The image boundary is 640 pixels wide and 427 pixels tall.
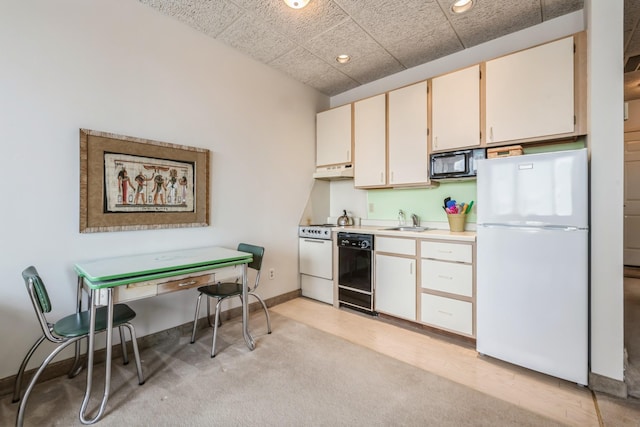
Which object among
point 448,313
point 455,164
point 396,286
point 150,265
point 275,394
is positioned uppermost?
point 455,164

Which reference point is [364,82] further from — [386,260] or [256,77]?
[386,260]

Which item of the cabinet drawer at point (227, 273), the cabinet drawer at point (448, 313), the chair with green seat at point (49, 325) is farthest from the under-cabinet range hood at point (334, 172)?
the chair with green seat at point (49, 325)

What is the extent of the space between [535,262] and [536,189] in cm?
50

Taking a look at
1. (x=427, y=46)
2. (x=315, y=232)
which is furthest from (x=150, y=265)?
(x=427, y=46)

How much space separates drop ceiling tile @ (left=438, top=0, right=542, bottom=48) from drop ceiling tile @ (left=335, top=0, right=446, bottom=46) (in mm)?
130

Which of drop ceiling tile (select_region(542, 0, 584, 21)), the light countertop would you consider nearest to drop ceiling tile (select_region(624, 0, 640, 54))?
drop ceiling tile (select_region(542, 0, 584, 21))

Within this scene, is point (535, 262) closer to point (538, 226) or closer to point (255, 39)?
point (538, 226)

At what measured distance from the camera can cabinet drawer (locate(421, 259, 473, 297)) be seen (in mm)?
2357

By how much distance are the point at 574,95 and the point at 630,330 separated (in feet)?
6.86

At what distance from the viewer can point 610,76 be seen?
1712mm

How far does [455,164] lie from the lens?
265 centimetres

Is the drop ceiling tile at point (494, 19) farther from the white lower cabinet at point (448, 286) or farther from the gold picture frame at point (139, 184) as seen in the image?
the gold picture frame at point (139, 184)

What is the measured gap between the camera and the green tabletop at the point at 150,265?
1.61m

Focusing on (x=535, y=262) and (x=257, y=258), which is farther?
(x=257, y=258)
